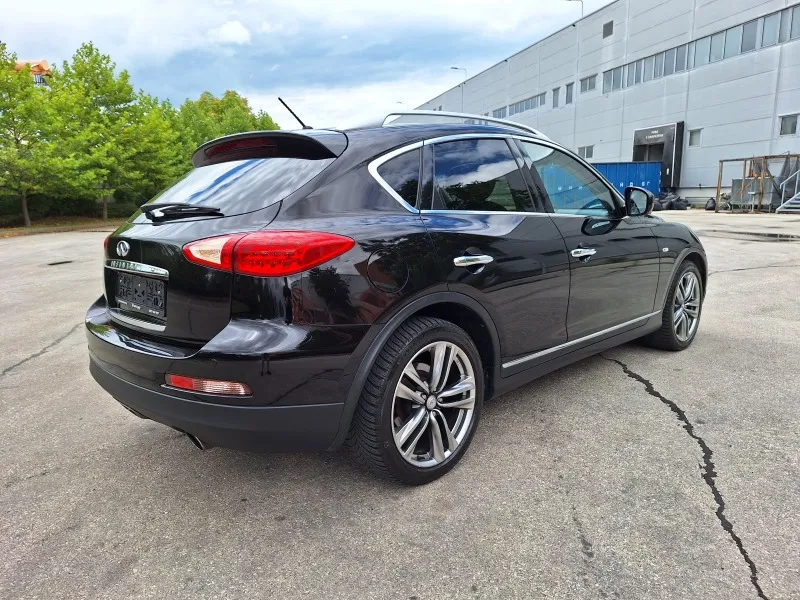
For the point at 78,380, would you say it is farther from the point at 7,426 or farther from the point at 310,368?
A: the point at 310,368

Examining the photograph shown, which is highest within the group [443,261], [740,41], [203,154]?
[740,41]

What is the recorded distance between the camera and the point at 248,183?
8.07 feet

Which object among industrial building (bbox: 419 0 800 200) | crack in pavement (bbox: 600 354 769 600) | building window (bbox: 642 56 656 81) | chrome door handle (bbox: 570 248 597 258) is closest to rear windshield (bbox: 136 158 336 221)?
chrome door handle (bbox: 570 248 597 258)

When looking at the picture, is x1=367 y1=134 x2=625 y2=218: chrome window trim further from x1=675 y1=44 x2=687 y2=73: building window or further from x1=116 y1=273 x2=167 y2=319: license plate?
x1=675 y1=44 x2=687 y2=73: building window

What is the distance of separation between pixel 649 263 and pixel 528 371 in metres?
1.52

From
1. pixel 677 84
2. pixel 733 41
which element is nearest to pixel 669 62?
pixel 677 84

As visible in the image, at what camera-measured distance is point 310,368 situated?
2.16 m

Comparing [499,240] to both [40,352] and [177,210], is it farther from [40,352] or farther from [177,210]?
[40,352]

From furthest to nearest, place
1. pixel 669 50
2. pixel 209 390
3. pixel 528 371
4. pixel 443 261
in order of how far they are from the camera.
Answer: pixel 669 50, pixel 528 371, pixel 443 261, pixel 209 390

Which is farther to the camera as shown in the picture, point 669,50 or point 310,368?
point 669,50

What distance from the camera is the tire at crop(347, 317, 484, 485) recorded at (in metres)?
2.37

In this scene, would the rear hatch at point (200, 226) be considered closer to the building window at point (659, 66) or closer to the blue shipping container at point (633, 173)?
the blue shipping container at point (633, 173)

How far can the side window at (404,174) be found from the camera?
2559 millimetres

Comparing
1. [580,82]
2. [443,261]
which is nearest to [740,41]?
[580,82]
